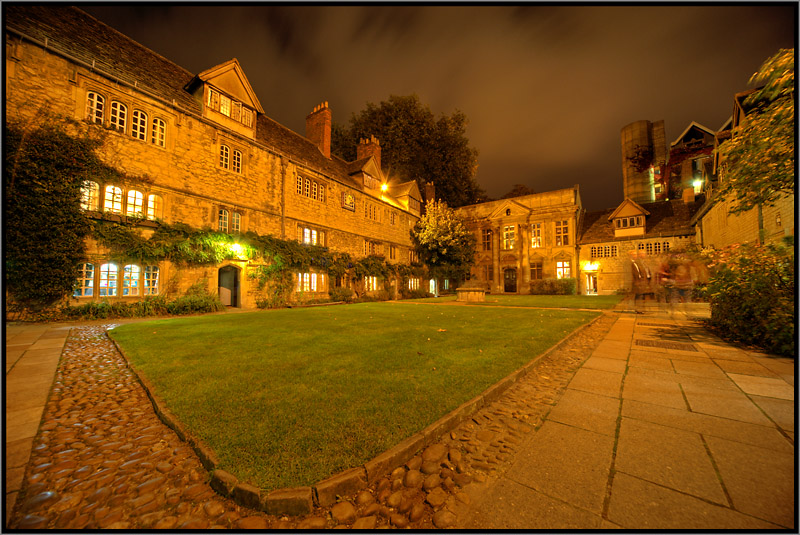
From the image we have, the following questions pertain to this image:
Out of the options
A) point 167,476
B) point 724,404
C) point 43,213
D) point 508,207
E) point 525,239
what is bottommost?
point 167,476

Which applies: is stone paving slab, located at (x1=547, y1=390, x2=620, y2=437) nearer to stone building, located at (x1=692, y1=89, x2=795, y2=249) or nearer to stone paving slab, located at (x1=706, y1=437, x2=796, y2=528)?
stone paving slab, located at (x1=706, y1=437, x2=796, y2=528)

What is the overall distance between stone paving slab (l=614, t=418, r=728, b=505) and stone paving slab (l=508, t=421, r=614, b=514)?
0.15 metres

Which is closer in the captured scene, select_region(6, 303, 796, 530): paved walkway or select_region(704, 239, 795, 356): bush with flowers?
select_region(6, 303, 796, 530): paved walkway

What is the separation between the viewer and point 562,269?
96.8ft

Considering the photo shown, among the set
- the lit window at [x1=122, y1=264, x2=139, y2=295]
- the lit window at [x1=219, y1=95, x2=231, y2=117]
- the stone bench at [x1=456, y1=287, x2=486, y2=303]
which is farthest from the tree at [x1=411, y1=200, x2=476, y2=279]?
the lit window at [x1=122, y1=264, x2=139, y2=295]

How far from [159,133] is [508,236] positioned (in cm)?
3040

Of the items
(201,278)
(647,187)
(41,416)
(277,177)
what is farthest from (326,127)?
(647,187)

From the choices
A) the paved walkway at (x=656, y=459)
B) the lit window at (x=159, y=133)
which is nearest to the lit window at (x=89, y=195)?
the lit window at (x=159, y=133)

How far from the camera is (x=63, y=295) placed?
955 centimetres

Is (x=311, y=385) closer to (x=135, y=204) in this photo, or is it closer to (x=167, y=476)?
(x=167, y=476)

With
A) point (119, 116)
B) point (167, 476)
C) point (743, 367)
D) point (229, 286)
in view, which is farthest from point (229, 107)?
point (743, 367)

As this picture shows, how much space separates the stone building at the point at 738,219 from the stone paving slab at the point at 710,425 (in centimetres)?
525

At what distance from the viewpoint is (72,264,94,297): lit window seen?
33.1ft

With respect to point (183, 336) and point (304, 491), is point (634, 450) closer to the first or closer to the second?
point (304, 491)
